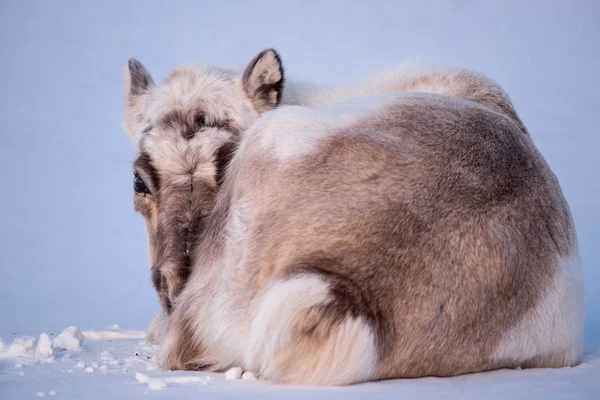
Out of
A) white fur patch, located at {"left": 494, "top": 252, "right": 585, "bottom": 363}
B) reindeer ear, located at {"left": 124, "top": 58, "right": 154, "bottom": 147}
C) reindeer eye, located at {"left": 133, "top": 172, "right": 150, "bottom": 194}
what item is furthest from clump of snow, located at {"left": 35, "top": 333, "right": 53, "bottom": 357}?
white fur patch, located at {"left": 494, "top": 252, "right": 585, "bottom": 363}

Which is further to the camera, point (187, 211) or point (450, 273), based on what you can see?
point (187, 211)

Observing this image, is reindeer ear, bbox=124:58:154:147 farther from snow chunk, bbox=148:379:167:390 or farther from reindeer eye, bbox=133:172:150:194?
snow chunk, bbox=148:379:167:390

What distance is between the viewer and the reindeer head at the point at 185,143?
3.86 metres

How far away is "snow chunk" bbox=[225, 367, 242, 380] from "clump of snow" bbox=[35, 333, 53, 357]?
1.57 meters

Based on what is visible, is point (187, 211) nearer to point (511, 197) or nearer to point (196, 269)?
point (196, 269)

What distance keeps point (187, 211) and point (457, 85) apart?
2.27 meters

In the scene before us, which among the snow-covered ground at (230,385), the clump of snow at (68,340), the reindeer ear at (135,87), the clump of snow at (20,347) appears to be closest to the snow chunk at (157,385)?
the snow-covered ground at (230,385)

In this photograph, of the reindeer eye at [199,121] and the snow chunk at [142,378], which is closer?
the snow chunk at [142,378]

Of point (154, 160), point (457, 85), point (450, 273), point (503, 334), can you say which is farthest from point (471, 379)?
point (457, 85)

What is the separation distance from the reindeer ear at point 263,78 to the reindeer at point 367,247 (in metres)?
0.66

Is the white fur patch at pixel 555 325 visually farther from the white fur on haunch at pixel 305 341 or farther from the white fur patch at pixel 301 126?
the white fur patch at pixel 301 126

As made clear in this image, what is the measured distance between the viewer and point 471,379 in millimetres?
3191

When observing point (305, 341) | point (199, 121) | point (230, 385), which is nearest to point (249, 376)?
point (230, 385)

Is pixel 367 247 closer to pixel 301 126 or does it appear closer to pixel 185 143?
pixel 301 126
